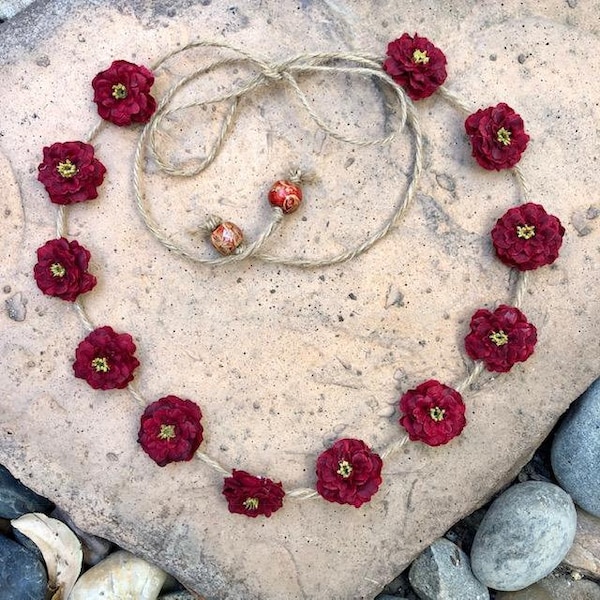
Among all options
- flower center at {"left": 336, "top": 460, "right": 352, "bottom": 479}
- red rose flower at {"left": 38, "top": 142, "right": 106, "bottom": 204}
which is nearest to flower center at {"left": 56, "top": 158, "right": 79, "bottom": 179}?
red rose flower at {"left": 38, "top": 142, "right": 106, "bottom": 204}

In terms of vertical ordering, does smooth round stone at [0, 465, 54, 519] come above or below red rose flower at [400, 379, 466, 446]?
below

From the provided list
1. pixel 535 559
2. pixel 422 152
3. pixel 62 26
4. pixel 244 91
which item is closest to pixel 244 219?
pixel 244 91

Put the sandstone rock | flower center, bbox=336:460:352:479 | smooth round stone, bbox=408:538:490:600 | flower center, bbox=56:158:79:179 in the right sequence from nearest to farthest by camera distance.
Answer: flower center, bbox=336:460:352:479
flower center, bbox=56:158:79:179
smooth round stone, bbox=408:538:490:600
the sandstone rock

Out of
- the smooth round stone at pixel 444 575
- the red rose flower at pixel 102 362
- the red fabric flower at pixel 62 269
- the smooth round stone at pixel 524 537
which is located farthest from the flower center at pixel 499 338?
the red fabric flower at pixel 62 269

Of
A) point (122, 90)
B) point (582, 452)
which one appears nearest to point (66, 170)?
point (122, 90)

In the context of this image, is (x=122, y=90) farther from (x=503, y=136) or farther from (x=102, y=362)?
(x=503, y=136)

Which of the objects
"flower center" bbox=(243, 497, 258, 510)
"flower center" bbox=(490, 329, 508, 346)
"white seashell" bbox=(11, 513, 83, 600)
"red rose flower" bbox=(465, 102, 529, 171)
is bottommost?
"white seashell" bbox=(11, 513, 83, 600)

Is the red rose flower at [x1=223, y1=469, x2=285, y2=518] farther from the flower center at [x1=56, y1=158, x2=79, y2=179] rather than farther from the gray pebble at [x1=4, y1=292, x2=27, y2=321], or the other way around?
the flower center at [x1=56, y1=158, x2=79, y2=179]
